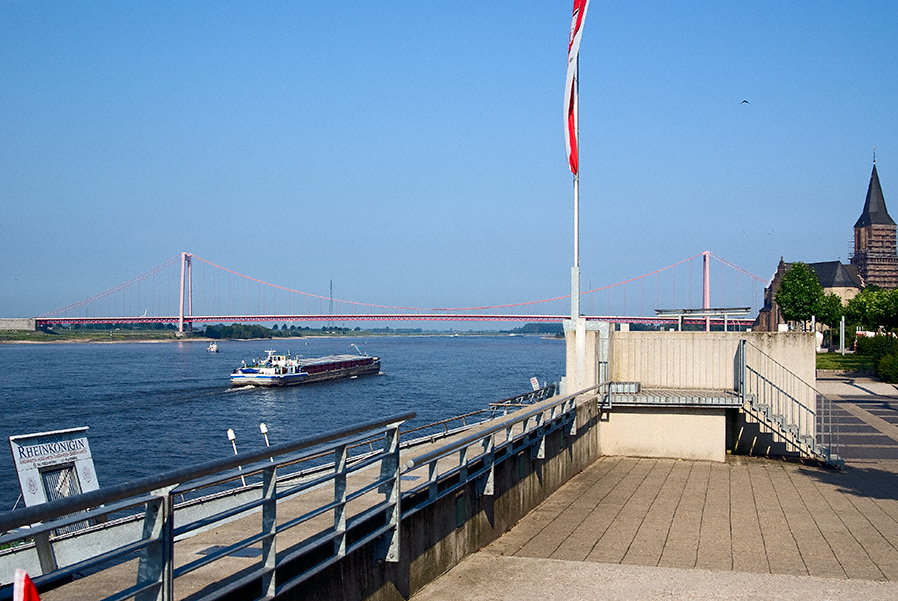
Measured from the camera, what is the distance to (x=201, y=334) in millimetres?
171875

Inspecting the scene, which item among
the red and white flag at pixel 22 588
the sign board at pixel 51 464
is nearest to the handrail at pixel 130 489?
the red and white flag at pixel 22 588

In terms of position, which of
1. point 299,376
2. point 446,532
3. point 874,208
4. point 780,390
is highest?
point 874,208

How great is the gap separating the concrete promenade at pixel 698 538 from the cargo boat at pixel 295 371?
183 ft

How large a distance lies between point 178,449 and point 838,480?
24573 mm

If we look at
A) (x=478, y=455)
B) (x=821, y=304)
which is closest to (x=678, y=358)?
(x=478, y=455)

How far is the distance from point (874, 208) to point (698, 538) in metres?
Result: 193

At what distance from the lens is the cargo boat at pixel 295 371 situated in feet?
221

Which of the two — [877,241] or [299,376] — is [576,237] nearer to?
[299,376]

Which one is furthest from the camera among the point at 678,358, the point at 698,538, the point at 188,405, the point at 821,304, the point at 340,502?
the point at 821,304

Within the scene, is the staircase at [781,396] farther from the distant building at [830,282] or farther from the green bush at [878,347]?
the distant building at [830,282]

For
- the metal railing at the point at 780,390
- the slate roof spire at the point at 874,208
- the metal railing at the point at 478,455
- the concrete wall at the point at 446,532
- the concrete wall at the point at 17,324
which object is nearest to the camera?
the concrete wall at the point at 446,532

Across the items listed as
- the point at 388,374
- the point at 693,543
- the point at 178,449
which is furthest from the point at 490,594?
the point at 388,374

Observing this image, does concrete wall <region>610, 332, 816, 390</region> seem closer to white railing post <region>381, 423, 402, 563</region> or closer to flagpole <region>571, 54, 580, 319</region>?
flagpole <region>571, 54, 580, 319</region>

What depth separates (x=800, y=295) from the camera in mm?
83625
